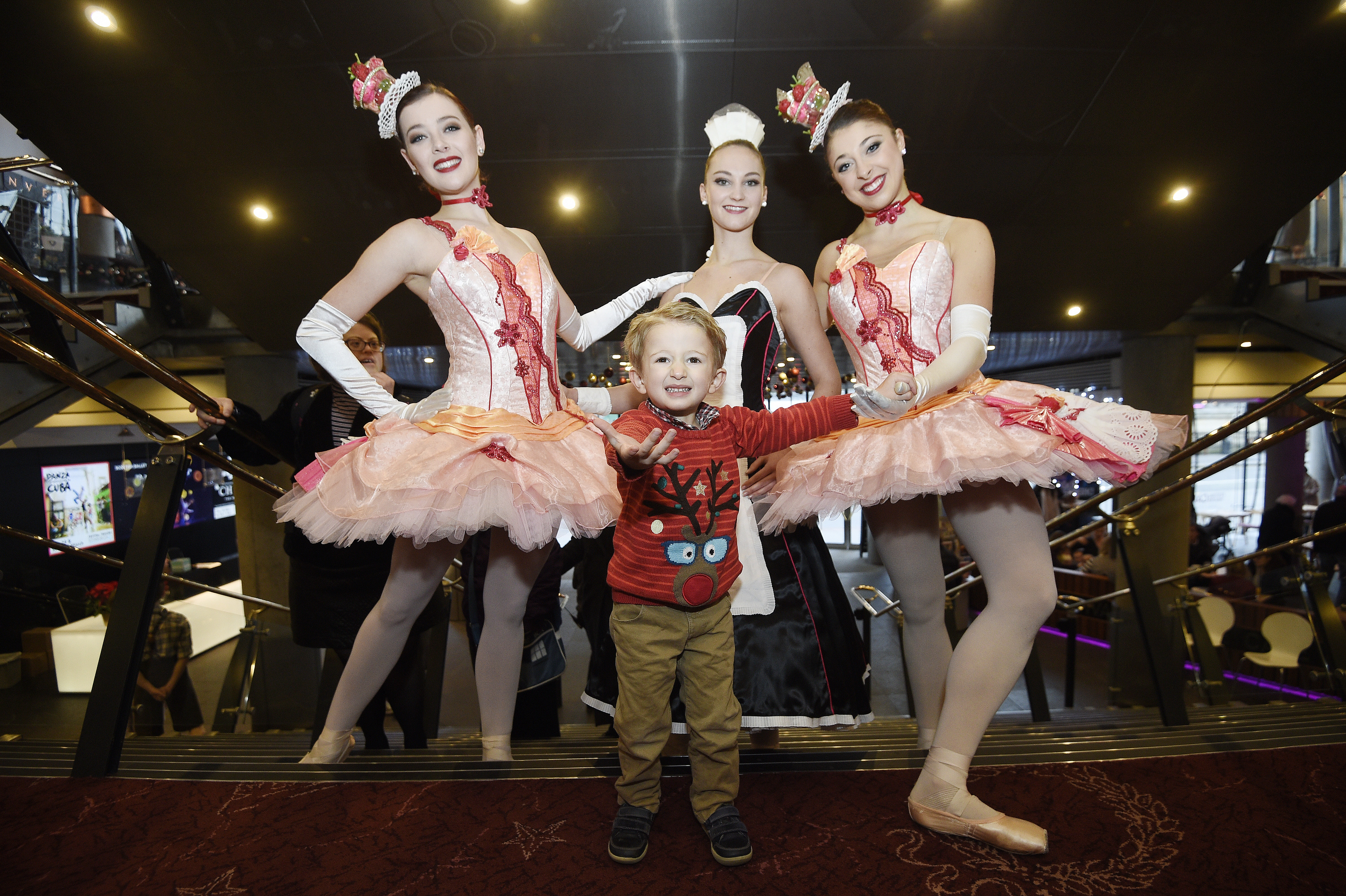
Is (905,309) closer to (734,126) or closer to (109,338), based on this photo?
(734,126)

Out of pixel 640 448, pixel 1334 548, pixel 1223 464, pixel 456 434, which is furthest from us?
pixel 1334 548

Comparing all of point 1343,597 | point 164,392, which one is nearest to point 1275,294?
point 1343,597

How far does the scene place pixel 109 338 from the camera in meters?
1.87

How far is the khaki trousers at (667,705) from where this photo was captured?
142 cm

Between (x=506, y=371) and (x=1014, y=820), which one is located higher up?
(x=506, y=371)

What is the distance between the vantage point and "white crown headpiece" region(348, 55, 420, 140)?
6.14ft

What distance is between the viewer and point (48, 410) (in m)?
4.74

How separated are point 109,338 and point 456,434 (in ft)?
3.75

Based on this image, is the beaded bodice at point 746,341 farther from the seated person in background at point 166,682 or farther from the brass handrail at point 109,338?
the seated person in background at point 166,682

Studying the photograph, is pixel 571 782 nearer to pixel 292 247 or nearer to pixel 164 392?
pixel 292 247

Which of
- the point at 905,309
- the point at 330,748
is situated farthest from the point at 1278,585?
the point at 330,748

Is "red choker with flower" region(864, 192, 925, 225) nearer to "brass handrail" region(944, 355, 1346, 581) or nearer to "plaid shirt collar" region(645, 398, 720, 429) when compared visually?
"plaid shirt collar" region(645, 398, 720, 429)

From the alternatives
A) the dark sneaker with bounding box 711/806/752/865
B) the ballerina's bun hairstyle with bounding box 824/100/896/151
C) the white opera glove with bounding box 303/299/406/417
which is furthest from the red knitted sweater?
the ballerina's bun hairstyle with bounding box 824/100/896/151

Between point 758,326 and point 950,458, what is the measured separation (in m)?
0.76
